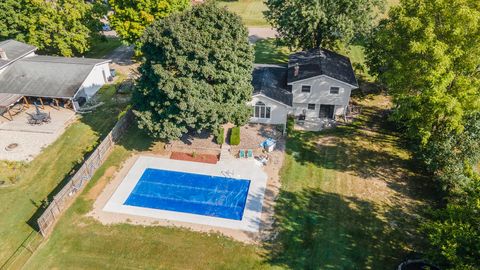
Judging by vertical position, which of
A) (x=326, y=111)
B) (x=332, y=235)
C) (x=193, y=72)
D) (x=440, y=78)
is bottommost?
(x=332, y=235)

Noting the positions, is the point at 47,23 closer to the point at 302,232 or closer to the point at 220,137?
the point at 220,137

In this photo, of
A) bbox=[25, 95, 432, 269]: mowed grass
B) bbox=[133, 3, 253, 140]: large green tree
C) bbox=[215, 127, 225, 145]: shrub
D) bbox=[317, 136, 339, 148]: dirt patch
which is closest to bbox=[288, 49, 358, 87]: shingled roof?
bbox=[317, 136, 339, 148]: dirt patch

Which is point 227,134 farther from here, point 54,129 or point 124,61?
point 124,61

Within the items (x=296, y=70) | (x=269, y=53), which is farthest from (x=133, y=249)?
(x=269, y=53)

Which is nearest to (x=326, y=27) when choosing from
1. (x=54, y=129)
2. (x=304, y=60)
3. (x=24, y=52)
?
(x=304, y=60)

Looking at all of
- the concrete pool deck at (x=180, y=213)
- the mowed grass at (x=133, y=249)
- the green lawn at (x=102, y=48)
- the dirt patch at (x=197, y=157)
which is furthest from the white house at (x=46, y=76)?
the mowed grass at (x=133, y=249)

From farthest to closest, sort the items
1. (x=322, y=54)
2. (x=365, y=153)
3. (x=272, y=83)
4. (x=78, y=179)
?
(x=322, y=54)
(x=272, y=83)
(x=365, y=153)
(x=78, y=179)

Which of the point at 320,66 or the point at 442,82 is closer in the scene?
the point at 442,82

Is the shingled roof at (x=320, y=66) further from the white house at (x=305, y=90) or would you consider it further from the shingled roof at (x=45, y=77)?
the shingled roof at (x=45, y=77)
